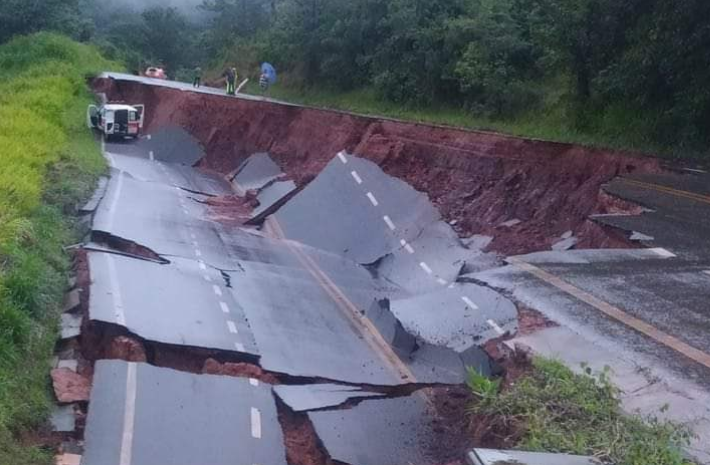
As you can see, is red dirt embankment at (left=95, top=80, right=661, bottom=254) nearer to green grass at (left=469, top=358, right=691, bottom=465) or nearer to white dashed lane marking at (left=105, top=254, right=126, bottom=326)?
green grass at (left=469, top=358, right=691, bottom=465)

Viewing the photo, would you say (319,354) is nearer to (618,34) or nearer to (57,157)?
(57,157)

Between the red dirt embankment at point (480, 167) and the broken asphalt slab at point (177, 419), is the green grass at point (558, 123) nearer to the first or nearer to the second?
the red dirt embankment at point (480, 167)

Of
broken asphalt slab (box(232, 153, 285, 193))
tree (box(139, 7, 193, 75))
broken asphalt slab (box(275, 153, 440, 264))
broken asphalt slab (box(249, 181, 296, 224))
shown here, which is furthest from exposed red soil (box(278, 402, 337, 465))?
tree (box(139, 7, 193, 75))

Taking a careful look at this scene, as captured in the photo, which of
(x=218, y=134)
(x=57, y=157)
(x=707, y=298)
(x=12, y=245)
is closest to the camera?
(x=707, y=298)

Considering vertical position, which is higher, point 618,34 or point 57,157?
point 618,34

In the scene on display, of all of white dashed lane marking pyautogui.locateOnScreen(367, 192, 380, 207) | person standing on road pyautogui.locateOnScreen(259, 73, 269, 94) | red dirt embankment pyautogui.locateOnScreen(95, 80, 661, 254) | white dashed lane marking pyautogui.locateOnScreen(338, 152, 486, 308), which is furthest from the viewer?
person standing on road pyautogui.locateOnScreen(259, 73, 269, 94)

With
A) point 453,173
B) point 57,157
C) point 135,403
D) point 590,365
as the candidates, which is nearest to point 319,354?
point 135,403

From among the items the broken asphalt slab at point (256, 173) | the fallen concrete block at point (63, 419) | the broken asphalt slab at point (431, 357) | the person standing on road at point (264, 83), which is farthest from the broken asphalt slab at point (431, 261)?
the person standing on road at point (264, 83)
